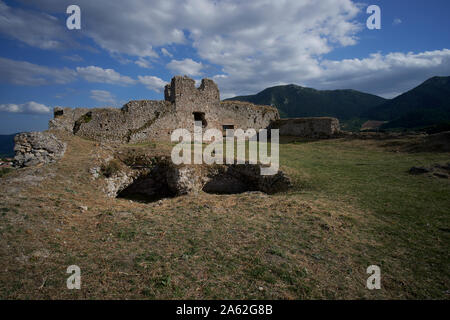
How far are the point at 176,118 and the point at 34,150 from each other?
1285cm

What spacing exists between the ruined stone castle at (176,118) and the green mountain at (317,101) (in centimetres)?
7809

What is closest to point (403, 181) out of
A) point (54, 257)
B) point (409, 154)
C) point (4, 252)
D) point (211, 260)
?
point (409, 154)

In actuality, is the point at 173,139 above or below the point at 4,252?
above

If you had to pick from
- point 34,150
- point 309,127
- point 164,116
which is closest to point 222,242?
point 34,150

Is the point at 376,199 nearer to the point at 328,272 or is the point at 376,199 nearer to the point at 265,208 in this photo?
the point at 265,208

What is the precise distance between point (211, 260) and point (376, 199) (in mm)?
6811

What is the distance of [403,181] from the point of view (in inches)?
395

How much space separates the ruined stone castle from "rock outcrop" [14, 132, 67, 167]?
7.53 m

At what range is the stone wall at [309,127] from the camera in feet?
80.8

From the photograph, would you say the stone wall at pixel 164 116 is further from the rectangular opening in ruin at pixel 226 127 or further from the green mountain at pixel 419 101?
the green mountain at pixel 419 101

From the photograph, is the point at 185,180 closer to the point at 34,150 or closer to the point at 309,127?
the point at 34,150

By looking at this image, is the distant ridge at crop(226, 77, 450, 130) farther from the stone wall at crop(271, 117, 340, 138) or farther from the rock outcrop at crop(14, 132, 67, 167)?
the rock outcrop at crop(14, 132, 67, 167)

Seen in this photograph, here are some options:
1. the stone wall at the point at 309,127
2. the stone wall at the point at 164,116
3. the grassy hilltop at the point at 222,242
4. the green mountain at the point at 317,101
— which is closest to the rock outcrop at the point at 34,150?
the grassy hilltop at the point at 222,242

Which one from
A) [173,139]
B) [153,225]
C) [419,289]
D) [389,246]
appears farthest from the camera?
[173,139]
